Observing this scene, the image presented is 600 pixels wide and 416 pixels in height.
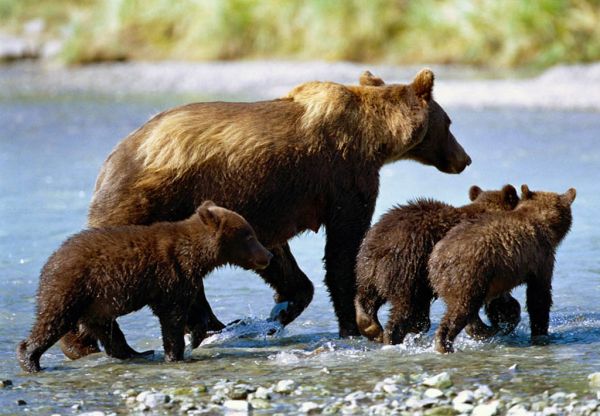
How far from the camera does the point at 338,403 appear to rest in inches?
256

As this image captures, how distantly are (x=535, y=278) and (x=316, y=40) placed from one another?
1858 centimetres

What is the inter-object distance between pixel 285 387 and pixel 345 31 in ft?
64.3

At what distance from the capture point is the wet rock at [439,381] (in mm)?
6688

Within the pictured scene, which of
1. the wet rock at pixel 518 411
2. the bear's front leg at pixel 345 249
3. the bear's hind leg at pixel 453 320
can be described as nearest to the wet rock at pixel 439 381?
the wet rock at pixel 518 411

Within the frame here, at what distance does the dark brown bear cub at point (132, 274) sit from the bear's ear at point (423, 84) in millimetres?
1648

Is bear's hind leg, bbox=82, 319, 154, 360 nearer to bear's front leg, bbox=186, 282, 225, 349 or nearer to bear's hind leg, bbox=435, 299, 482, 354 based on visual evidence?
bear's front leg, bbox=186, 282, 225, 349

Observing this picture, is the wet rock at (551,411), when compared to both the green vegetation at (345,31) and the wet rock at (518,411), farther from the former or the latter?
the green vegetation at (345,31)

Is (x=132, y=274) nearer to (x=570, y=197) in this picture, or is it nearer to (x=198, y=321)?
(x=198, y=321)

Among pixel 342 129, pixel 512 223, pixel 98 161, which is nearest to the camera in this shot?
pixel 512 223

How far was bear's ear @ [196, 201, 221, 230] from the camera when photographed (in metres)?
7.57

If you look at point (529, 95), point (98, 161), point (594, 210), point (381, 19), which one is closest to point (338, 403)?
point (594, 210)

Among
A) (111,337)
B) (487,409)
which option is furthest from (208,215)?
(487,409)

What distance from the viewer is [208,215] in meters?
7.59

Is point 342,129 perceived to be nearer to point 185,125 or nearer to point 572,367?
point 185,125
